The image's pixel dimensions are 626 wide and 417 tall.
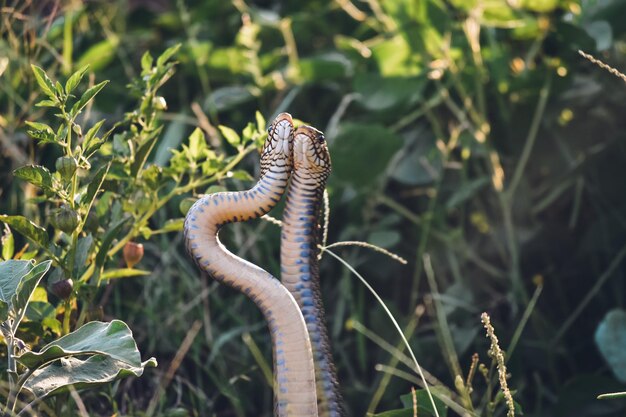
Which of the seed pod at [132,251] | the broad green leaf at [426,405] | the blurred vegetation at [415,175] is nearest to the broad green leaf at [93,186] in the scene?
the seed pod at [132,251]

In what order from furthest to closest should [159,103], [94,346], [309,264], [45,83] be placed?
1. [159,103]
2. [309,264]
3. [45,83]
4. [94,346]

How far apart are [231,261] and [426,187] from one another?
1458 mm

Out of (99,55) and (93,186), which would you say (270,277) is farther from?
(99,55)

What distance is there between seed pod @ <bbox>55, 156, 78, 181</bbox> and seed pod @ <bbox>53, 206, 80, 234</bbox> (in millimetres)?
52

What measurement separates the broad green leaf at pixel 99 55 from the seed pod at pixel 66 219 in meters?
1.27

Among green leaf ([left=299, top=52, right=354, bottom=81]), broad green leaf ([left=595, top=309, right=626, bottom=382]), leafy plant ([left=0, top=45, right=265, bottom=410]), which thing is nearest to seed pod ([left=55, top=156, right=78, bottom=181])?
leafy plant ([left=0, top=45, right=265, bottom=410])

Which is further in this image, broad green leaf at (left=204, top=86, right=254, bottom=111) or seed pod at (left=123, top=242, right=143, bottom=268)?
broad green leaf at (left=204, top=86, right=254, bottom=111)

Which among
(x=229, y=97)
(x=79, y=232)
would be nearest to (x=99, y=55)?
(x=229, y=97)

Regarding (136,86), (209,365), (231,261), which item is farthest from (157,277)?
(231,261)

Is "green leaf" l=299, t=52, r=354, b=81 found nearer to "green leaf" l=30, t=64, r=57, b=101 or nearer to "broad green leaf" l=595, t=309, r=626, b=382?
"broad green leaf" l=595, t=309, r=626, b=382

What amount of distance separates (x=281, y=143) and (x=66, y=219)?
0.35 meters

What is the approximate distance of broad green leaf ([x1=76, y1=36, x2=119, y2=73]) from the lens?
9.12 ft

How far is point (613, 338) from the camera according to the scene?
2.17 m

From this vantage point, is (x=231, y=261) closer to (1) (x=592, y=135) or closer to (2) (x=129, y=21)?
(1) (x=592, y=135)
